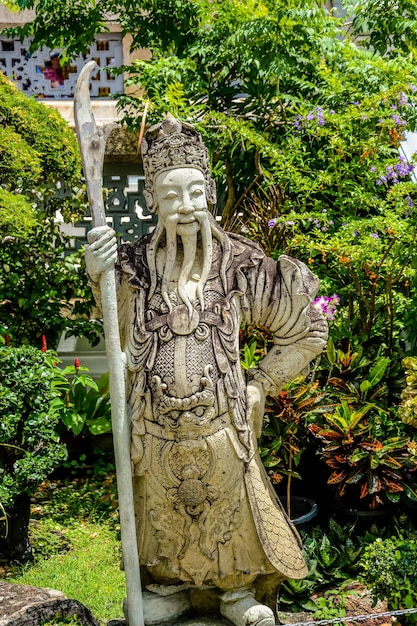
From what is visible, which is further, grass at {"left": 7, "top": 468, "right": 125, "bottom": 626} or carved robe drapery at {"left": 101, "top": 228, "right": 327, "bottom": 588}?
grass at {"left": 7, "top": 468, "right": 125, "bottom": 626}

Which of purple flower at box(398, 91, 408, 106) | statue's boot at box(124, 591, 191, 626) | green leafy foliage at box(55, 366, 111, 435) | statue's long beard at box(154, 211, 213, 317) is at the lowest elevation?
green leafy foliage at box(55, 366, 111, 435)

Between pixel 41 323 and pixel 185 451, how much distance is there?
3.74m

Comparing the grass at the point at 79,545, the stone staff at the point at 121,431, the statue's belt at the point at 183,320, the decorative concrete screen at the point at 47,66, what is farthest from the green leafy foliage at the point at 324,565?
the decorative concrete screen at the point at 47,66

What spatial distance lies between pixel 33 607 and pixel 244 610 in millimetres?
974

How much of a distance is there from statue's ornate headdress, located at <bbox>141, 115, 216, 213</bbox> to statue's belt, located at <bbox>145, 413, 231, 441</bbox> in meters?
0.92

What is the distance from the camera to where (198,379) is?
3.59 m

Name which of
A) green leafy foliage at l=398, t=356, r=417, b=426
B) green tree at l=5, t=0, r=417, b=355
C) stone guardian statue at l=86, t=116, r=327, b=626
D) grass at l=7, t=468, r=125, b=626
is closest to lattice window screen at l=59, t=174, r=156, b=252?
green tree at l=5, t=0, r=417, b=355

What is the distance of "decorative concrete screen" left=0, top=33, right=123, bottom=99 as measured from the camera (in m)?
8.20

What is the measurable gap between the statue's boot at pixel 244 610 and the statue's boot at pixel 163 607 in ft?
0.57

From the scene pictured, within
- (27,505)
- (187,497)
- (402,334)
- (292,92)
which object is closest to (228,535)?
(187,497)

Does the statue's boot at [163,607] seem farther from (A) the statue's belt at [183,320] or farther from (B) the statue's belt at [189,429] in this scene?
(A) the statue's belt at [183,320]

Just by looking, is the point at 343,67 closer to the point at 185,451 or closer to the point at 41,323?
the point at 41,323

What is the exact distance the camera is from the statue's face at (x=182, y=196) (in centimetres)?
365

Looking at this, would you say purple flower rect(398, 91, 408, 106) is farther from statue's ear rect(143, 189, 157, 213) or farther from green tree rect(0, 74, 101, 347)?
statue's ear rect(143, 189, 157, 213)
